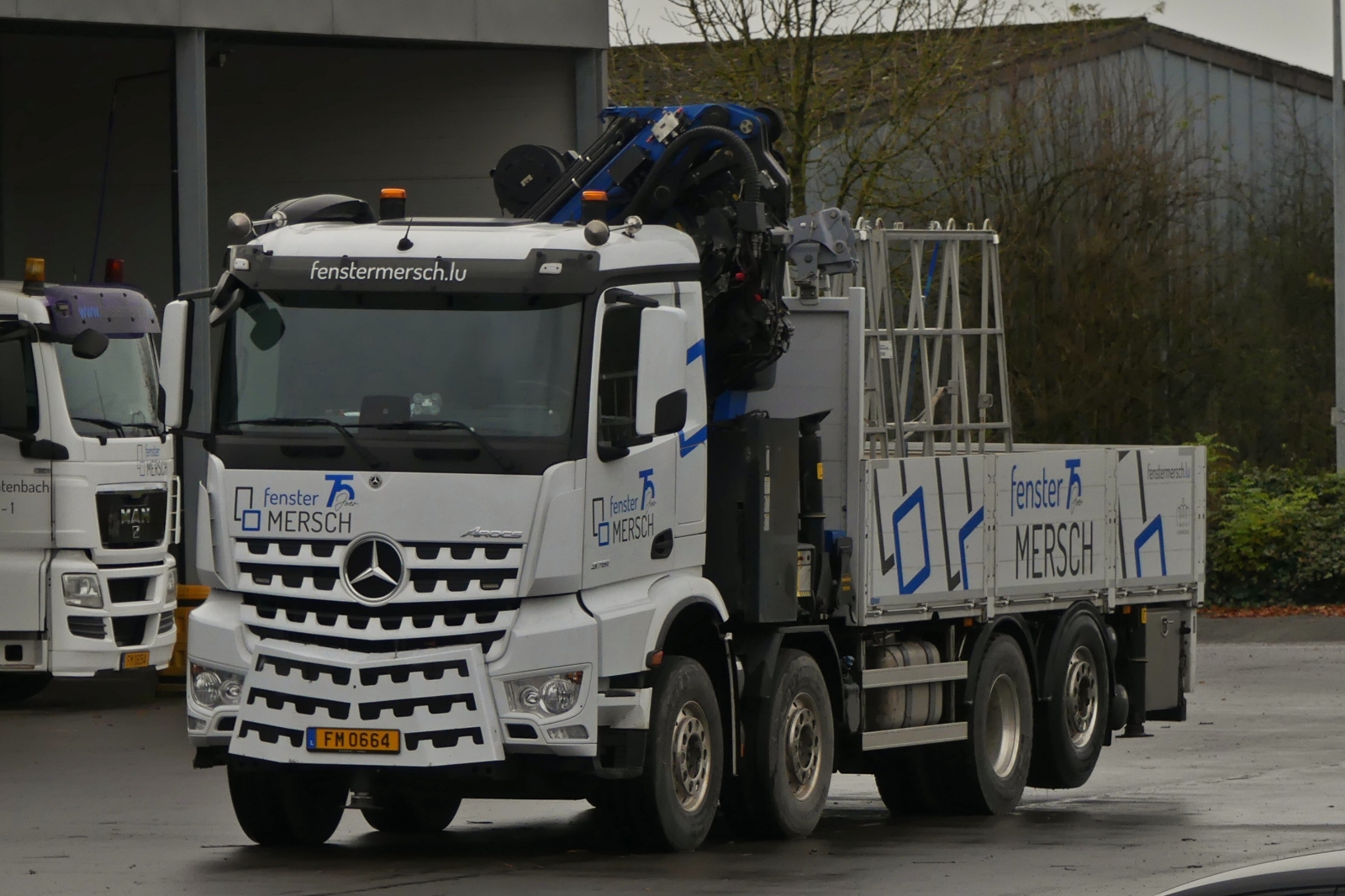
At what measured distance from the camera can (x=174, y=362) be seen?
36.9ft

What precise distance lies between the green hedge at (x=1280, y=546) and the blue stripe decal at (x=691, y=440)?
20.2 meters

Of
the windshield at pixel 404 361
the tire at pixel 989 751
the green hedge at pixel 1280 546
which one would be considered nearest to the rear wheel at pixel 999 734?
the tire at pixel 989 751

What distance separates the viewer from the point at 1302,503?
31109 millimetres

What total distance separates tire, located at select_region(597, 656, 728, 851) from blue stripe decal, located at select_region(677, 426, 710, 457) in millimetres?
1030

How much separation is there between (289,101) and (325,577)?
17.1 meters

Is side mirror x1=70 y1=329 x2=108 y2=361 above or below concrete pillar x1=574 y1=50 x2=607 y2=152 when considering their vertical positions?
below

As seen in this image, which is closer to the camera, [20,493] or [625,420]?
[625,420]

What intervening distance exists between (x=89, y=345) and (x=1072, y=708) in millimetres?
8099

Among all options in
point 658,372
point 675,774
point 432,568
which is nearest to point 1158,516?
point 675,774

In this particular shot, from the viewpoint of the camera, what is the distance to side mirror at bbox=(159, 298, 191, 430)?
11219 millimetres

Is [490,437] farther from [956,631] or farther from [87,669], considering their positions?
[87,669]

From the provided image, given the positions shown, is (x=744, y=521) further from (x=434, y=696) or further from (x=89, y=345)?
(x=89, y=345)

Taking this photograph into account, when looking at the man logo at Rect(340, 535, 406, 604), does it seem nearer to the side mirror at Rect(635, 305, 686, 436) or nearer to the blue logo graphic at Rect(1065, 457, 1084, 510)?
the side mirror at Rect(635, 305, 686, 436)

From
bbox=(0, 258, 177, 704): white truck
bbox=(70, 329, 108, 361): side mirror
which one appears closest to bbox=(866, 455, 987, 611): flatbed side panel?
bbox=(70, 329, 108, 361): side mirror
